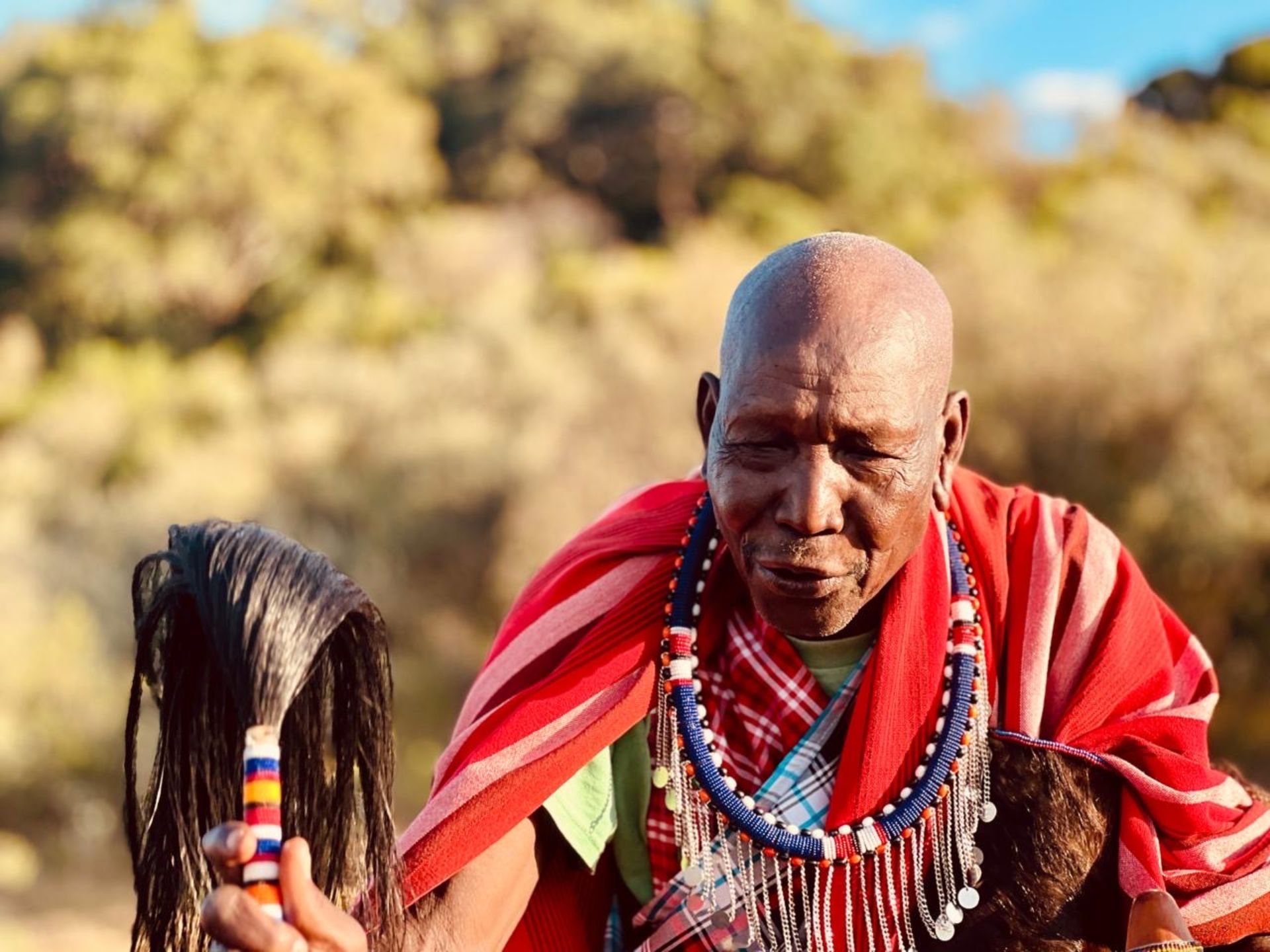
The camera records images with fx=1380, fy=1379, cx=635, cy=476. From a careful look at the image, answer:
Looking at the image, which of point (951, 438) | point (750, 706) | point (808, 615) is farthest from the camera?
point (750, 706)

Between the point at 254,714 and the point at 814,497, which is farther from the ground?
the point at 814,497

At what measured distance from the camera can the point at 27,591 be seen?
500 inches

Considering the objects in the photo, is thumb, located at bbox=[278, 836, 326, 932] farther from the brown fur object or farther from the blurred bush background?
the blurred bush background

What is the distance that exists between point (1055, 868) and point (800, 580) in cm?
66

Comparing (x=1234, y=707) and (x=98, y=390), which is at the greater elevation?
(x=98, y=390)

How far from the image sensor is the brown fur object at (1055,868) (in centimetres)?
231

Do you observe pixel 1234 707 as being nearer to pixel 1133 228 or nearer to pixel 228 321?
pixel 1133 228

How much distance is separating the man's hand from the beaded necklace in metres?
0.76

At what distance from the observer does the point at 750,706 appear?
8.25ft

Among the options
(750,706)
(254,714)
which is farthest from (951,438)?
(254,714)

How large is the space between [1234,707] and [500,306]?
9.83 m

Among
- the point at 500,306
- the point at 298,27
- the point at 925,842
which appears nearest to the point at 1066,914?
the point at 925,842

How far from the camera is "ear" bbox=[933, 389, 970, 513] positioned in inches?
93.9

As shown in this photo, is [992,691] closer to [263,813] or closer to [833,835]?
[833,835]
